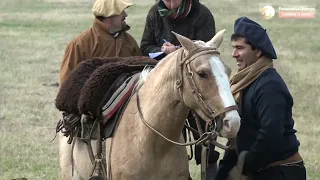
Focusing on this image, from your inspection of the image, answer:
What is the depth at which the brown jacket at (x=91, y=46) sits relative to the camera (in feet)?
20.3

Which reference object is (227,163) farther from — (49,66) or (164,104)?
(49,66)

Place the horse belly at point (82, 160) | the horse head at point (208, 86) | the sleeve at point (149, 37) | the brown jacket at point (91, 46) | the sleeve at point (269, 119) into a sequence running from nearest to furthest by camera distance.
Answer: the horse head at point (208, 86) → the sleeve at point (269, 119) → the horse belly at point (82, 160) → the brown jacket at point (91, 46) → the sleeve at point (149, 37)

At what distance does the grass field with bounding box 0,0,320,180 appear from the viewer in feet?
30.8

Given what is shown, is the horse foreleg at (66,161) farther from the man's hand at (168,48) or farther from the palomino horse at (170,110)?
the man's hand at (168,48)

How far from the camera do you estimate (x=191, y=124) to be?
6000mm

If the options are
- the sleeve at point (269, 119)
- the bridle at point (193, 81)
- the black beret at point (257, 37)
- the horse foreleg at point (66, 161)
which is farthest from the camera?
the horse foreleg at point (66, 161)

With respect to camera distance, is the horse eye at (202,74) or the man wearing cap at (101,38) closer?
the horse eye at (202,74)

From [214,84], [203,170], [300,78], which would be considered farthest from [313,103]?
[214,84]

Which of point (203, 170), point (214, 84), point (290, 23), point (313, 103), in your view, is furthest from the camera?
point (290, 23)

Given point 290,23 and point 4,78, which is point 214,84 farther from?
point 290,23

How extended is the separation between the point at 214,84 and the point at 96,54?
2.00 m

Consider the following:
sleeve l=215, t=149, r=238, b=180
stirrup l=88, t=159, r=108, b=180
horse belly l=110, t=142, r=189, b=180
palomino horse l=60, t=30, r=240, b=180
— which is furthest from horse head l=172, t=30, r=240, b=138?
stirrup l=88, t=159, r=108, b=180

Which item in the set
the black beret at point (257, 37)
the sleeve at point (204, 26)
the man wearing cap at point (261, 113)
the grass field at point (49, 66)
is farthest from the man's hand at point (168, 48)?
the grass field at point (49, 66)

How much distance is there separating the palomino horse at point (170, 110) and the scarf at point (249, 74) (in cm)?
35
